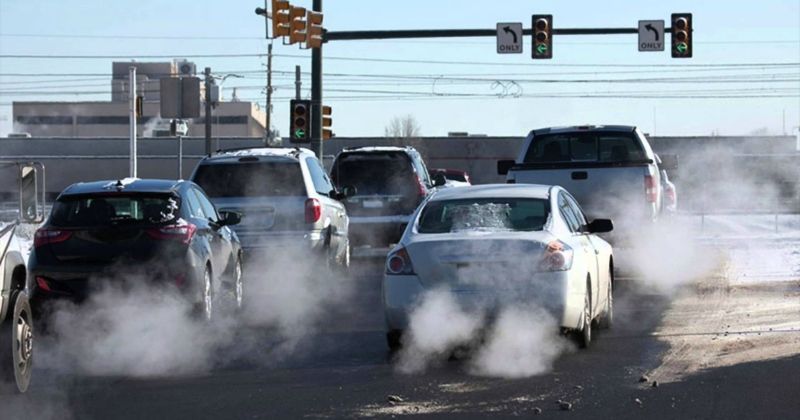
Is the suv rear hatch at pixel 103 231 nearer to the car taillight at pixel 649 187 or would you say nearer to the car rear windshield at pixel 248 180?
the car rear windshield at pixel 248 180

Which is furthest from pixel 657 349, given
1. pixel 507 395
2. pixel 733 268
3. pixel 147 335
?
pixel 733 268

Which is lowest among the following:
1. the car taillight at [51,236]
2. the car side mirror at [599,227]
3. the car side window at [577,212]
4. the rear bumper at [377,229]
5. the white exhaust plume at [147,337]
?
the white exhaust plume at [147,337]

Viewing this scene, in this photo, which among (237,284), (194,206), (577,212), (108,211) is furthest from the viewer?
(237,284)

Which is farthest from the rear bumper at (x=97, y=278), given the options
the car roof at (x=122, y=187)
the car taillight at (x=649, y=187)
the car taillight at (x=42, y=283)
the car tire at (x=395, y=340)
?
the car taillight at (x=649, y=187)

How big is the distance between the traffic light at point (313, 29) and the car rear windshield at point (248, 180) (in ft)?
38.2

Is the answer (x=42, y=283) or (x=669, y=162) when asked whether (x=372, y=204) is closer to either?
(x=669, y=162)

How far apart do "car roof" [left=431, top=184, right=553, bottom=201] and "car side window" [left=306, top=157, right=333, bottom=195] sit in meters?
5.56

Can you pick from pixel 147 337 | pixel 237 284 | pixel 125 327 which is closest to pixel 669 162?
pixel 237 284

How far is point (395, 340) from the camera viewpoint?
1134cm

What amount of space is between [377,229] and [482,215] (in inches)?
406

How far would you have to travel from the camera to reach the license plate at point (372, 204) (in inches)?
875

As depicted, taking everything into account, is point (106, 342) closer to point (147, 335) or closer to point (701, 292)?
point (147, 335)

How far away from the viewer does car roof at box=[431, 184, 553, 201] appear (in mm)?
12172

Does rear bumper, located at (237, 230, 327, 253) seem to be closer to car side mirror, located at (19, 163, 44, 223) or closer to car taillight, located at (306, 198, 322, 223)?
car taillight, located at (306, 198, 322, 223)
